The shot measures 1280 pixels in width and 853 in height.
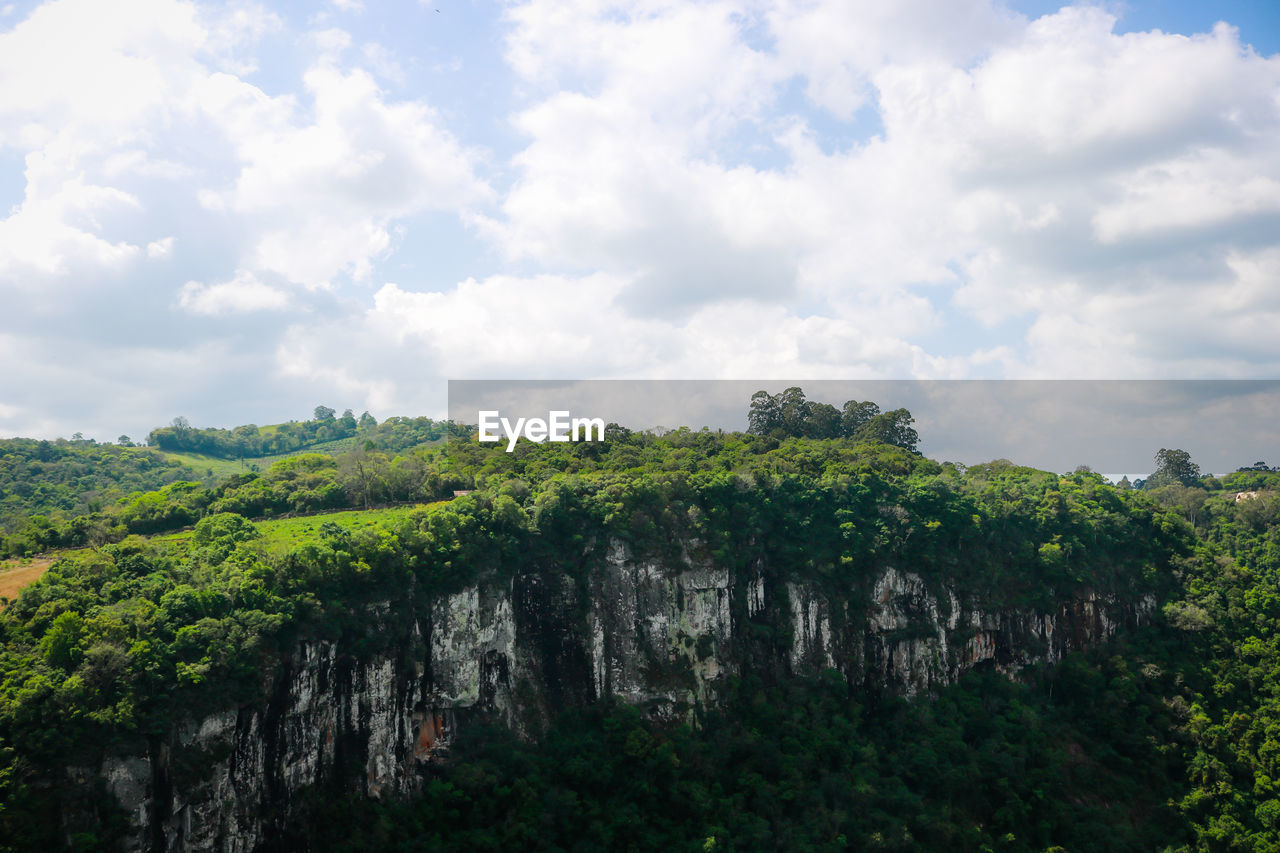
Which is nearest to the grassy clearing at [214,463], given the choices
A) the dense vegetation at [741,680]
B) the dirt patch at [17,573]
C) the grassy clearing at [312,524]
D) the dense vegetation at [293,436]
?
the dense vegetation at [293,436]

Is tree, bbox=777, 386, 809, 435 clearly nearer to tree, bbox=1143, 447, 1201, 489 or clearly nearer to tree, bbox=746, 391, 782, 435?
tree, bbox=746, 391, 782, 435

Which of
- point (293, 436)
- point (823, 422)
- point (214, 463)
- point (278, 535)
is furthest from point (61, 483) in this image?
point (823, 422)

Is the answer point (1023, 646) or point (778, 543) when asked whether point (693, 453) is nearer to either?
point (778, 543)

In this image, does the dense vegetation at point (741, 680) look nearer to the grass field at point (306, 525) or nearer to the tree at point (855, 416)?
the grass field at point (306, 525)

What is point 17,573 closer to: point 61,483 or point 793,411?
point 61,483

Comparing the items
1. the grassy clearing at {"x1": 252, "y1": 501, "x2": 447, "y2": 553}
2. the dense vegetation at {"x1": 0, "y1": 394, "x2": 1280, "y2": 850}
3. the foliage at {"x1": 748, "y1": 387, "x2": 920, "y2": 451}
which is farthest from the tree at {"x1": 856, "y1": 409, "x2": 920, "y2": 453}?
the grassy clearing at {"x1": 252, "y1": 501, "x2": 447, "y2": 553}
